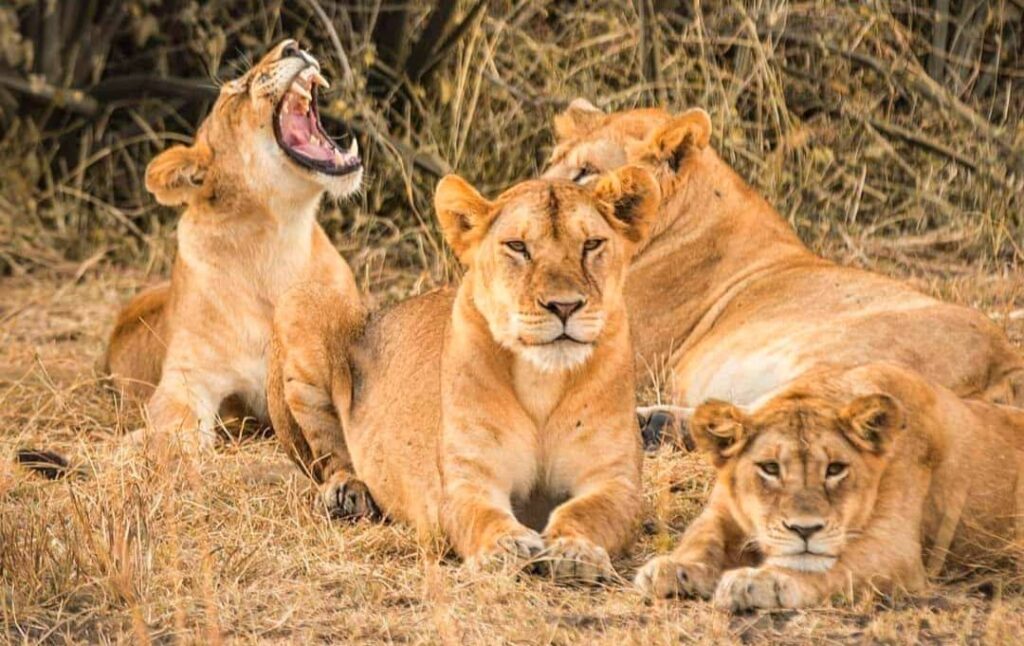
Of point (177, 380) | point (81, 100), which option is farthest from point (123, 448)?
point (81, 100)

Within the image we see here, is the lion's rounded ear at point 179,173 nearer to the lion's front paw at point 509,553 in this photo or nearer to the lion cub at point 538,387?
the lion cub at point 538,387

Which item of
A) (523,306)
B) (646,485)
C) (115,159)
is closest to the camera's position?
(523,306)

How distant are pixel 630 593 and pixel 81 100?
5.13m

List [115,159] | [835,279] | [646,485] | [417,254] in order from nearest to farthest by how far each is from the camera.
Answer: [646,485]
[835,279]
[417,254]
[115,159]

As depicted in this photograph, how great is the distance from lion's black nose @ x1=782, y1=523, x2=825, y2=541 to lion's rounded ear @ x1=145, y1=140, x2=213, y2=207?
9.87 ft

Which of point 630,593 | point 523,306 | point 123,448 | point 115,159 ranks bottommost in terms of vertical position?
point 115,159

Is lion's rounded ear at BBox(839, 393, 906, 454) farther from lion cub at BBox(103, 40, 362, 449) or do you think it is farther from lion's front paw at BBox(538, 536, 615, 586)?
lion cub at BBox(103, 40, 362, 449)

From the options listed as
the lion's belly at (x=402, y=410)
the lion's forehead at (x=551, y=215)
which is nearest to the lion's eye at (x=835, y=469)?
the lion's forehead at (x=551, y=215)

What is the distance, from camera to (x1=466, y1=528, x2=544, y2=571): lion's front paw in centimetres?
414

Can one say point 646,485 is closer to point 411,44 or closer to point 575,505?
point 575,505

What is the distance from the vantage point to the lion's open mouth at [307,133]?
6.35 m

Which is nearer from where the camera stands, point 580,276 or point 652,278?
point 580,276

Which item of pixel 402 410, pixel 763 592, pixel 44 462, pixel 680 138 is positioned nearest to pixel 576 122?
pixel 680 138

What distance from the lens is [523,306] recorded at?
4.30 metres
